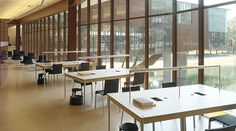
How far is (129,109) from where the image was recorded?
276cm

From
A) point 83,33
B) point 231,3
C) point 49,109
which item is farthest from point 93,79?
point 83,33

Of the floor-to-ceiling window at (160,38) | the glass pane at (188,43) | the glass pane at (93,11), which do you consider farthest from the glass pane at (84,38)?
the glass pane at (188,43)

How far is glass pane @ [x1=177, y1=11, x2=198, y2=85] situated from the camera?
514 centimetres

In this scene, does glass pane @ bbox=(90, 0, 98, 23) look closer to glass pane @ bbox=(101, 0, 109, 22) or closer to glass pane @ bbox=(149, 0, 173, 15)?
glass pane @ bbox=(101, 0, 109, 22)

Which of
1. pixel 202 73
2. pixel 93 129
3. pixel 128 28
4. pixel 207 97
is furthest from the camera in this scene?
pixel 128 28

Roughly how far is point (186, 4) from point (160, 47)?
1.35 metres

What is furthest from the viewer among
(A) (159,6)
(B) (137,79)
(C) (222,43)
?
(A) (159,6)

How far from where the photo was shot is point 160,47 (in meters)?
6.31

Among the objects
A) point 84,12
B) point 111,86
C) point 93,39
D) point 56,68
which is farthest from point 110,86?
point 84,12

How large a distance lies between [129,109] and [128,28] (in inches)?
202

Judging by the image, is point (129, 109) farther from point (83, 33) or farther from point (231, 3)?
point (83, 33)

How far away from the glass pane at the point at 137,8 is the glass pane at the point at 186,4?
1.44 m

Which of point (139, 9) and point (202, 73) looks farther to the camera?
point (139, 9)

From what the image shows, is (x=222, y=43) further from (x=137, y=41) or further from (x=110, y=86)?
(x=137, y=41)
